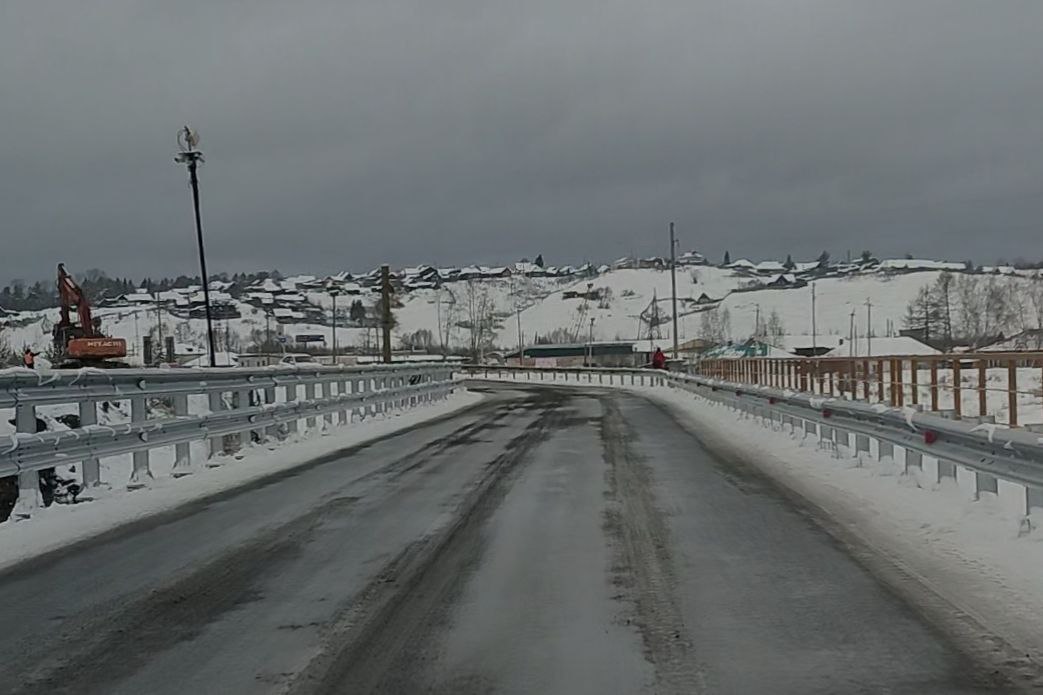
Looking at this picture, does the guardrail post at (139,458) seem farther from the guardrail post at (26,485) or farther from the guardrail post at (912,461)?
the guardrail post at (912,461)

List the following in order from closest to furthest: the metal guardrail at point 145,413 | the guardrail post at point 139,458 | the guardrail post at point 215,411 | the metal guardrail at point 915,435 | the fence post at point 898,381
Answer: the metal guardrail at point 915,435, the metal guardrail at point 145,413, the guardrail post at point 139,458, the fence post at point 898,381, the guardrail post at point 215,411

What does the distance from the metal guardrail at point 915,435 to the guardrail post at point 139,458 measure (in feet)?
29.0

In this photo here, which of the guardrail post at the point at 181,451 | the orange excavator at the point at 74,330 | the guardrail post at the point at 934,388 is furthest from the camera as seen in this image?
the orange excavator at the point at 74,330

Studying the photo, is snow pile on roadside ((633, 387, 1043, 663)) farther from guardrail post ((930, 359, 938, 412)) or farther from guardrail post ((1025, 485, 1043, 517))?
guardrail post ((930, 359, 938, 412))

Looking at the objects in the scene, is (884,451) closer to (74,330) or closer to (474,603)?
(474,603)

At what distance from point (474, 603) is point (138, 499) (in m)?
6.26

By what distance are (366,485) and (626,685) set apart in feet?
25.8

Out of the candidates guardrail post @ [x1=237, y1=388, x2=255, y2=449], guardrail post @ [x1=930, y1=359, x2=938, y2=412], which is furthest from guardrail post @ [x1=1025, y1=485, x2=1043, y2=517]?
guardrail post @ [x1=237, y1=388, x2=255, y2=449]

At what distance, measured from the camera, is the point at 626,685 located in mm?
4871

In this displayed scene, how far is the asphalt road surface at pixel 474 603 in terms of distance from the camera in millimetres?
5082

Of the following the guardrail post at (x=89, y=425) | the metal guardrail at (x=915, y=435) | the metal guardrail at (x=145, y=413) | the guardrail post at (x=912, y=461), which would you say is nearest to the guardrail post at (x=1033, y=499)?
the metal guardrail at (x=915, y=435)

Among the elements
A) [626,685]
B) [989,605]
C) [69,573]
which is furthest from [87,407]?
[989,605]

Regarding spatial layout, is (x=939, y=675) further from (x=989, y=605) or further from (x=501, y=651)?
(x=501, y=651)

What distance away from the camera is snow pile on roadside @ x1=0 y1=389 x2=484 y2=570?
9008 mm
